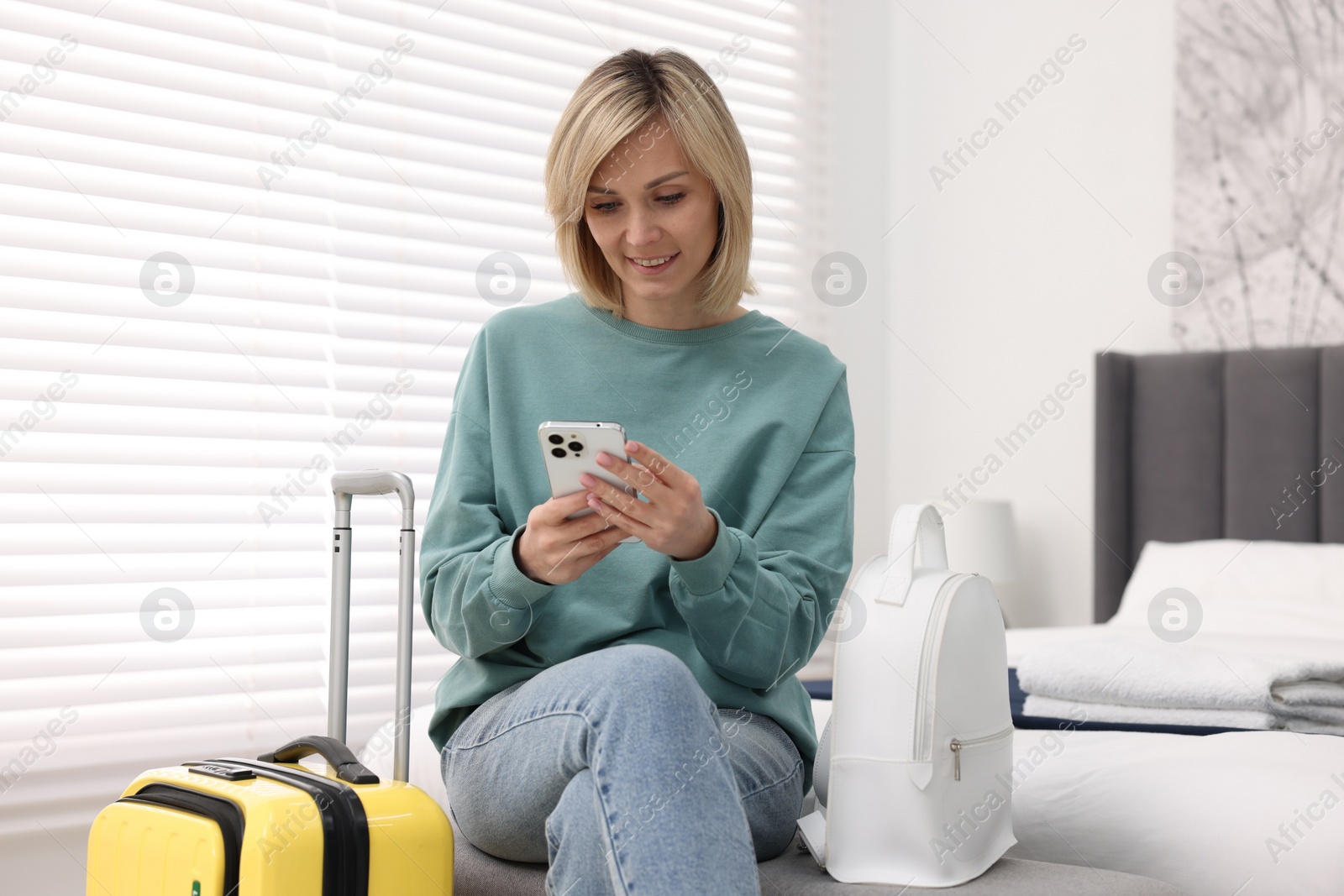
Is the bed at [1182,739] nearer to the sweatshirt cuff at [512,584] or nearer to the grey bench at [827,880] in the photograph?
the grey bench at [827,880]

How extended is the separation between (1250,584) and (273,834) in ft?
7.23

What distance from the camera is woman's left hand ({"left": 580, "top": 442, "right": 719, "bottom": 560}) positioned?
1.03 m

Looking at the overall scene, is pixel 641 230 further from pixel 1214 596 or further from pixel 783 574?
pixel 1214 596

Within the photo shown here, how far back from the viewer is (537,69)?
295 cm

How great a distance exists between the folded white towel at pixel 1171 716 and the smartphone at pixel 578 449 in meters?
0.93

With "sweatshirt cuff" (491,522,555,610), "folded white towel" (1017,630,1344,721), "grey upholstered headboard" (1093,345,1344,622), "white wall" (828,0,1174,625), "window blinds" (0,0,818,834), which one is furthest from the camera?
"white wall" (828,0,1174,625)

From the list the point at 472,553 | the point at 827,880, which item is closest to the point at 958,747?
the point at 827,880

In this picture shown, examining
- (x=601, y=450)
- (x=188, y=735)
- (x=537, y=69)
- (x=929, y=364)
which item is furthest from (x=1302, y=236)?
(x=188, y=735)

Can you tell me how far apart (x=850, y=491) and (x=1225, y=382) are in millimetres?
1892

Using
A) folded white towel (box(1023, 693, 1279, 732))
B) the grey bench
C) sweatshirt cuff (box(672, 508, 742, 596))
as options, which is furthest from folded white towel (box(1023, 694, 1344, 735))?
sweatshirt cuff (box(672, 508, 742, 596))

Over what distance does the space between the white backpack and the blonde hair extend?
0.47m

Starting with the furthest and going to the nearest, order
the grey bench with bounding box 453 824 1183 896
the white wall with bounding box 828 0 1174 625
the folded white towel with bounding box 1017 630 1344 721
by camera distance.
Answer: the white wall with bounding box 828 0 1174 625 < the folded white towel with bounding box 1017 630 1344 721 < the grey bench with bounding box 453 824 1183 896

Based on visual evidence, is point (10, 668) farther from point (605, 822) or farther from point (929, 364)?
point (929, 364)

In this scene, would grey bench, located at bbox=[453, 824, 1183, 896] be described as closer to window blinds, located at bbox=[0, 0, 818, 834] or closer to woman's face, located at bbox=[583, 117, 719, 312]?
woman's face, located at bbox=[583, 117, 719, 312]
